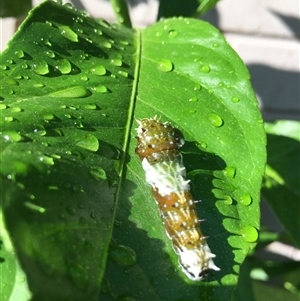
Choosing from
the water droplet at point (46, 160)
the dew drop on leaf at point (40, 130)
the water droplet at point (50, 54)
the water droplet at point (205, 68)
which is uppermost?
the water droplet at point (50, 54)

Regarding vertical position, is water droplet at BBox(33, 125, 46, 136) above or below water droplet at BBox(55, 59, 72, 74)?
below

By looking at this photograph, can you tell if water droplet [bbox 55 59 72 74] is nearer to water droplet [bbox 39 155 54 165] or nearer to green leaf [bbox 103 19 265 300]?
green leaf [bbox 103 19 265 300]

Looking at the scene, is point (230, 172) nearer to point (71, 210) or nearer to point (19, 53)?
point (71, 210)

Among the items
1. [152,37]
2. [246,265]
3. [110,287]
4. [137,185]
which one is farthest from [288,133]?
[110,287]

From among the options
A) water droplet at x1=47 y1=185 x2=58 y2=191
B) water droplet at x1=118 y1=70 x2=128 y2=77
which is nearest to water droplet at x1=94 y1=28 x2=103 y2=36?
water droplet at x1=118 y1=70 x2=128 y2=77

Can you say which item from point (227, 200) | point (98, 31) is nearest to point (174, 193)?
point (227, 200)

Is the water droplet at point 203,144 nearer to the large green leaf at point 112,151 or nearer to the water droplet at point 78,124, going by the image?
the large green leaf at point 112,151

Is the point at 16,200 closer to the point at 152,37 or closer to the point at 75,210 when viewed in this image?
the point at 75,210

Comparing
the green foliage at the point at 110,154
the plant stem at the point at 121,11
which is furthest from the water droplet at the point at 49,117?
the plant stem at the point at 121,11
